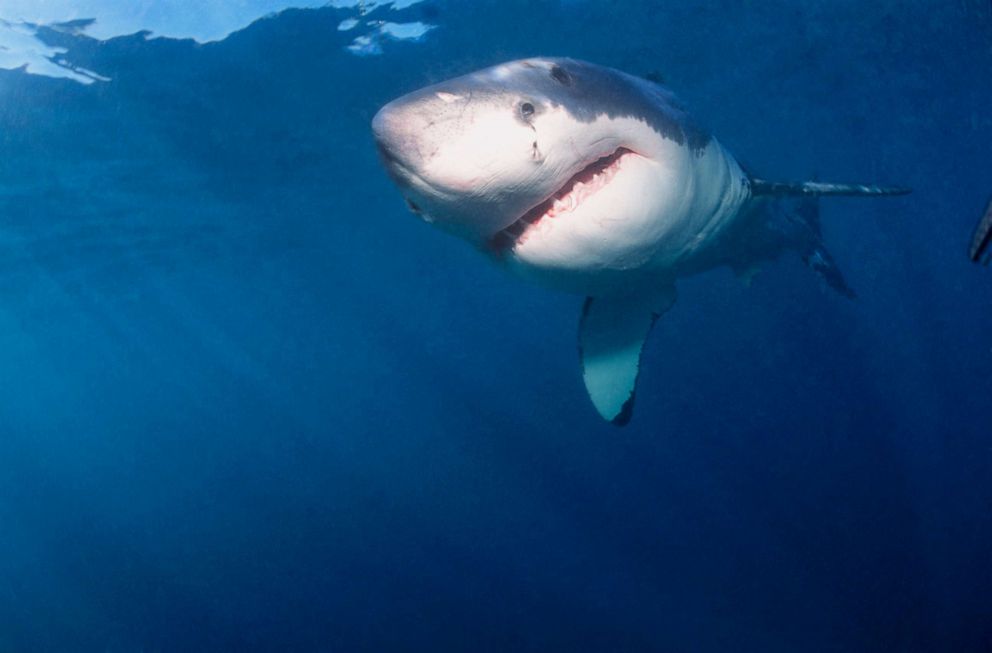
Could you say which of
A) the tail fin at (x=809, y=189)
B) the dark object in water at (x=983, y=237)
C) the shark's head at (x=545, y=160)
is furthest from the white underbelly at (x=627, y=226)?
the dark object in water at (x=983, y=237)

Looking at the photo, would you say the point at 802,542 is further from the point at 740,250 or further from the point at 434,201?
the point at 434,201

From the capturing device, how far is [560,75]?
256 centimetres

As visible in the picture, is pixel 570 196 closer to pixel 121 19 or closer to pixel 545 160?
pixel 545 160

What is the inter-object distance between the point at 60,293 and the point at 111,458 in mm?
80559

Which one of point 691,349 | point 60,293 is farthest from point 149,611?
point 691,349

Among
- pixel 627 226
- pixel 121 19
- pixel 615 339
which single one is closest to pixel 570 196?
pixel 627 226

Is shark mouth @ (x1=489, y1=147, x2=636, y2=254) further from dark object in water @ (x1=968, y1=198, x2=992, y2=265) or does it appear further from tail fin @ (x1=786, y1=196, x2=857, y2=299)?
tail fin @ (x1=786, y1=196, x2=857, y2=299)

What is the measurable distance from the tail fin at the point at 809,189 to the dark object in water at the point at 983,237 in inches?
120

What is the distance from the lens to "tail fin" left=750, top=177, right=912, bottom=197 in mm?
4703

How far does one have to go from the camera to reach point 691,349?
127 feet

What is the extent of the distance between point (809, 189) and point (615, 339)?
194cm

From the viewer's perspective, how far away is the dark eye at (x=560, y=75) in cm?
252

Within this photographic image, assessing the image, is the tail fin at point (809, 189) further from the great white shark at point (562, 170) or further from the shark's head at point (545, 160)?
the shark's head at point (545, 160)

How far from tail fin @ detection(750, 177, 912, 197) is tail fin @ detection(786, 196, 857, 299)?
3477 millimetres
